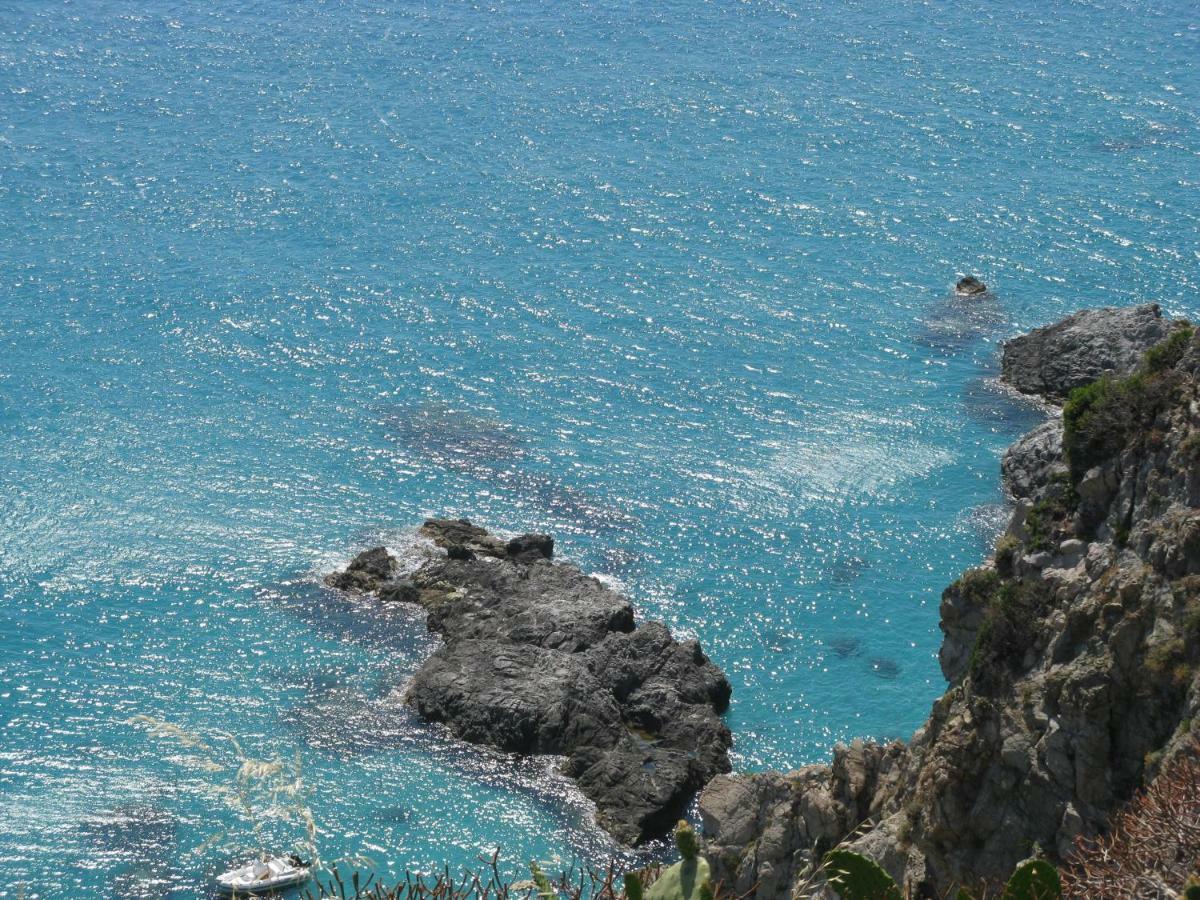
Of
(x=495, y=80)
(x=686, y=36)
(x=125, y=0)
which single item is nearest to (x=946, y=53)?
(x=686, y=36)

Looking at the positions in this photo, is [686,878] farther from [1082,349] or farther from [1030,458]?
[1082,349]

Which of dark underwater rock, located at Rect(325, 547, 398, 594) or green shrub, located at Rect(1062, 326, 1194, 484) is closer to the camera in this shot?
green shrub, located at Rect(1062, 326, 1194, 484)

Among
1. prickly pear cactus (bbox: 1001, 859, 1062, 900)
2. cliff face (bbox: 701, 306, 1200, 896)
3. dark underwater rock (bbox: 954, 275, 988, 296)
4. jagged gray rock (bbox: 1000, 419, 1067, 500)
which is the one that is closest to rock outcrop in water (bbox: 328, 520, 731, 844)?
cliff face (bbox: 701, 306, 1200, 896)

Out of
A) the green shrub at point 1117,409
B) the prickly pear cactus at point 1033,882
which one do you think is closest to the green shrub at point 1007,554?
the green shrub at point 1117,409

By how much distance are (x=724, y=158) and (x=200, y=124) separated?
34.5 meters

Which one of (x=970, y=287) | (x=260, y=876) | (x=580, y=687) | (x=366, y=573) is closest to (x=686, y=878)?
(x=260, y=876)

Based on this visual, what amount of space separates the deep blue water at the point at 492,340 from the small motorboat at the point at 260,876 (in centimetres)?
86

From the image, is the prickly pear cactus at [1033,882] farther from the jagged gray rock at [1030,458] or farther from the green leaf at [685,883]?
the jagged gray rock at [1030,458]

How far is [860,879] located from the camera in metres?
17.8

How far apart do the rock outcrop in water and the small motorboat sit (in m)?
7.34

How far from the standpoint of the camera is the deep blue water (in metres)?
43.3

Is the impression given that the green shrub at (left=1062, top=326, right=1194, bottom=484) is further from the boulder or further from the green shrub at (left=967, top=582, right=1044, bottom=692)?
the boulder

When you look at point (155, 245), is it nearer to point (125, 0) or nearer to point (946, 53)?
point (125, 0)

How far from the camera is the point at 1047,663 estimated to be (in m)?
25.1
